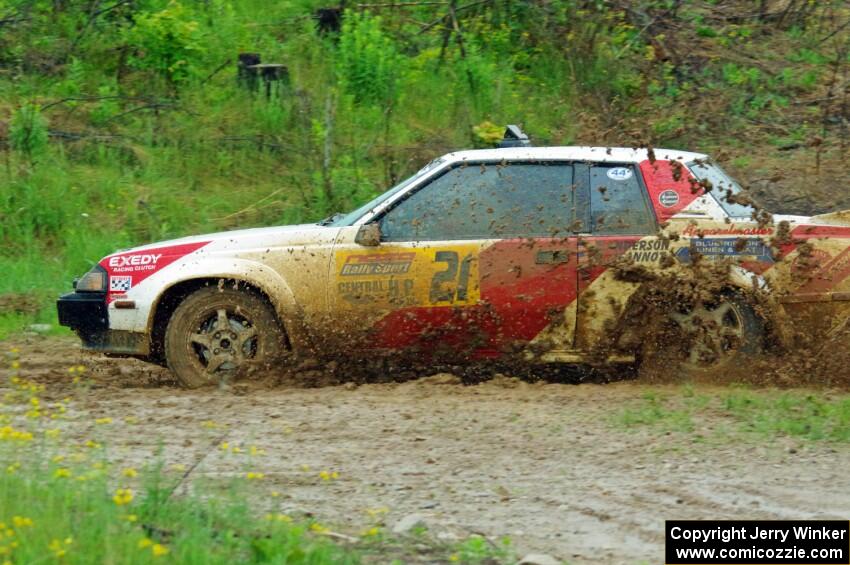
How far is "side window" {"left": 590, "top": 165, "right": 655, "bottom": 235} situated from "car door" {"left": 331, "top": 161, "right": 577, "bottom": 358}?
0.16 meters

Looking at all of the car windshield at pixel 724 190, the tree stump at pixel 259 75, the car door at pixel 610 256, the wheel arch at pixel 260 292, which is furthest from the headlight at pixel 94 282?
the tree stump at pixel 259 75

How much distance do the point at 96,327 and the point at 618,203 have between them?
3418mm

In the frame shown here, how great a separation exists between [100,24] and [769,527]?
1110 cm

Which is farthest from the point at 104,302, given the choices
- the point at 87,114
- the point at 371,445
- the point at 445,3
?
the point at 445,3

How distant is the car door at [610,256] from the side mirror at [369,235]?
126 cm

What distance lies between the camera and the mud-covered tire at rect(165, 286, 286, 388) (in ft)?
24.9

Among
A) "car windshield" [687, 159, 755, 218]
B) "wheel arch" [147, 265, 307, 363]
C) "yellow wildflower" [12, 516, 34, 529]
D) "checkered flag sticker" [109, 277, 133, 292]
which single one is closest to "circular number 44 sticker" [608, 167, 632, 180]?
"car windshield" [687, 159, 755, 218]

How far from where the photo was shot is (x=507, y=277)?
7.41 m

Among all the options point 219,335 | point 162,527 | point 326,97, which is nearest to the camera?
point 162,527

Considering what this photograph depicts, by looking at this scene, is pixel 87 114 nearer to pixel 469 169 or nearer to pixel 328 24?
pixel 328 24

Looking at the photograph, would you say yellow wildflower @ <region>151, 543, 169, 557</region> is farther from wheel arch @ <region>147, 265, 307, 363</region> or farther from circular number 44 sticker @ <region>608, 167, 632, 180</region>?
circular number 44 sticker @ <region>608, 167, 632, 180</region>

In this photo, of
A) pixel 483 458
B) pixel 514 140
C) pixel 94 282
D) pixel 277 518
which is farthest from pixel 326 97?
pixel 277 518

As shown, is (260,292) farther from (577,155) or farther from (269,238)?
(577,155)

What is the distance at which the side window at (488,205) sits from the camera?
7.50 m
